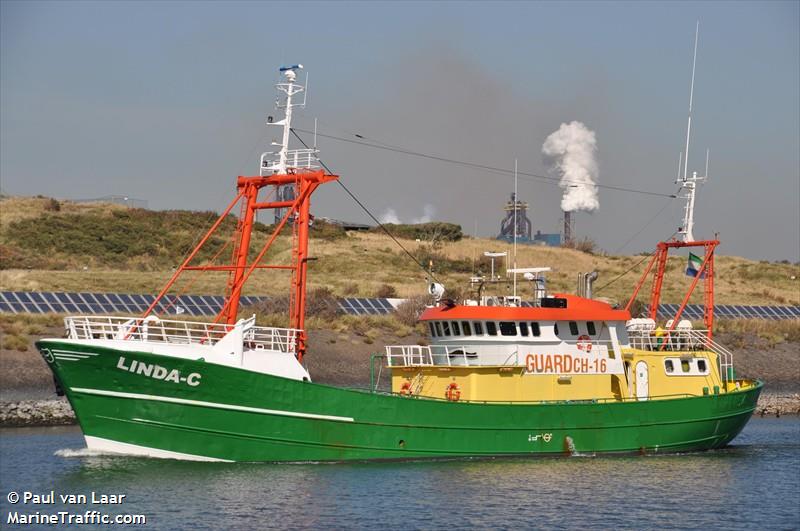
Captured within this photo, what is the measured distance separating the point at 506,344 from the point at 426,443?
4365 mm

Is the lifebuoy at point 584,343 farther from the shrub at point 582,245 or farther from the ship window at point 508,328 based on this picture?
the shrub at point 582,245

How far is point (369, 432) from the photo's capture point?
3186 centimetres

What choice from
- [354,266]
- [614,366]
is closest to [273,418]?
[614,366]

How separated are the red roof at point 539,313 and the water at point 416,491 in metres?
4.39

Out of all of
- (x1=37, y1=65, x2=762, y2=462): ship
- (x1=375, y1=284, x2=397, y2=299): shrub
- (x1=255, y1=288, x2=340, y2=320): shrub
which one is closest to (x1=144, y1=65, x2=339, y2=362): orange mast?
(x1=37, y1=65, x2=762, y2=462): ship

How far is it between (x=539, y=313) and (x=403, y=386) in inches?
190

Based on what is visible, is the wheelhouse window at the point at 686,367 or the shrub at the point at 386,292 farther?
the shrub at the point at 386,292

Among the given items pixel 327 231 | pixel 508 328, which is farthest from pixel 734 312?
pixel 508 328

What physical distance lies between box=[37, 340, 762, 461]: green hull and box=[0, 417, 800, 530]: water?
0.51 m

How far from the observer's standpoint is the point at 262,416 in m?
30.7

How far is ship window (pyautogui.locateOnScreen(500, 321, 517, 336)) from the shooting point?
34.9m

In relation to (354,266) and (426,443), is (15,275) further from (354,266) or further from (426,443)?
(426,443)

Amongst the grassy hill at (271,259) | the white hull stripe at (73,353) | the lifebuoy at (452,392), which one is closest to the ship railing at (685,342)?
the lifebuoy at (452,392)

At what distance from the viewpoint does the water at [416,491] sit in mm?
25828
